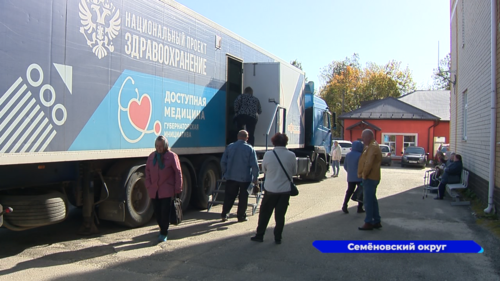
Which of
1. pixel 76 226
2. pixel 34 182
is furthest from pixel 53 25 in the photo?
pixel 76 226

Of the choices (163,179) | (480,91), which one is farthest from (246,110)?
(480,91)

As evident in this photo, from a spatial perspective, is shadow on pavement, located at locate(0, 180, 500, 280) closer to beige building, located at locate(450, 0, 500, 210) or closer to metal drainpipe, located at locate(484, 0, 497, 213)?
metal drainpipe, located at locate(484, 0, 497, 213)

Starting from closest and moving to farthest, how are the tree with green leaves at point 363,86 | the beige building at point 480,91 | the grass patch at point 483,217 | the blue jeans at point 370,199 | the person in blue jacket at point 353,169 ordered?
the blue jeans at point 370,199 < the grass patch at point 483,217 < the beige building at point 480,91 < the person in blue jacket at point 353,169 < the tree with green leaves at point 363,86

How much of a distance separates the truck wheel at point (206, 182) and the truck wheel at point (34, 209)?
333 cm

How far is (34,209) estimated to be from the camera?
5.32 m

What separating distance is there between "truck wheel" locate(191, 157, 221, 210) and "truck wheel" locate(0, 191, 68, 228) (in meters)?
3.33

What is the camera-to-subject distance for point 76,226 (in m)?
7.24

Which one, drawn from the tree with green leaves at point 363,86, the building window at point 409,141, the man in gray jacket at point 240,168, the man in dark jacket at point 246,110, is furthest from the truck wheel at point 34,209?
the tree with green leaves at point 363,86

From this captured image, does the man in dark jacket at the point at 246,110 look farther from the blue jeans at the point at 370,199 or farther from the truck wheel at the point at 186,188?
the blue jeans at the point at 370,199

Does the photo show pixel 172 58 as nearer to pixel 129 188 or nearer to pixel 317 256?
pixel 129 188

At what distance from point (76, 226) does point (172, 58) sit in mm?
3425

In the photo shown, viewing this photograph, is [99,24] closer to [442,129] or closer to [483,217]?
[483,217]

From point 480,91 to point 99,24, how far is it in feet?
29.5

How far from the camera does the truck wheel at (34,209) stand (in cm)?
518
